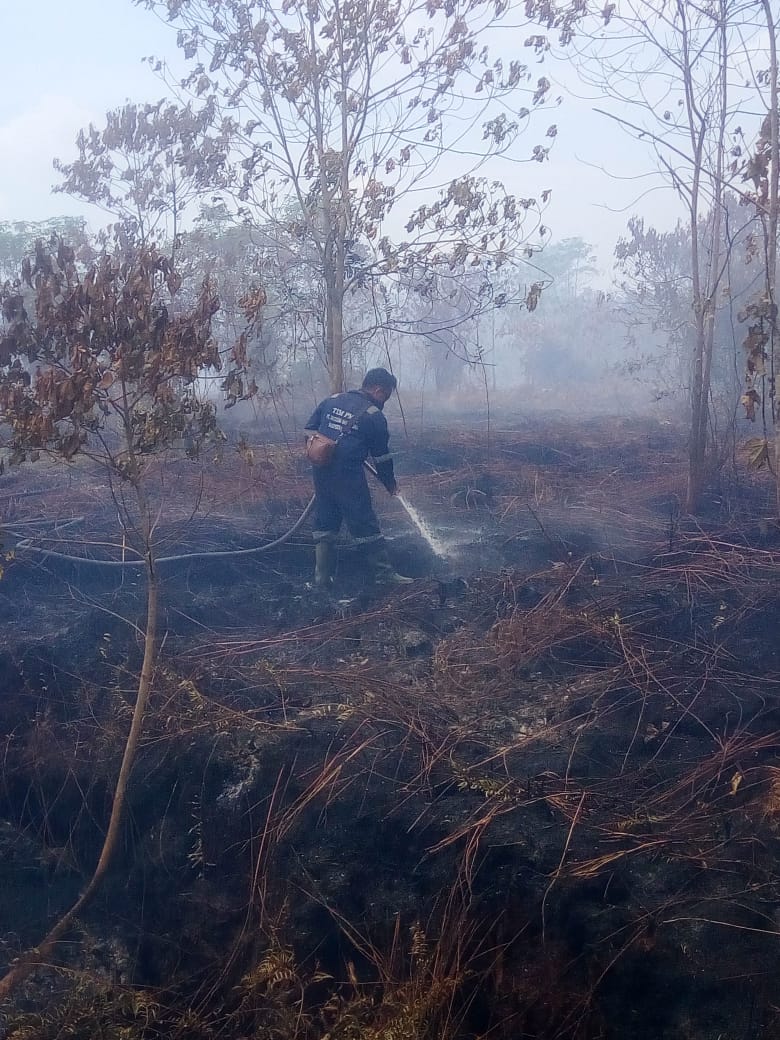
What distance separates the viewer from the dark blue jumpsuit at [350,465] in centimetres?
627

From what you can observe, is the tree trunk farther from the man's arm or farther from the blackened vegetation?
the man's arm

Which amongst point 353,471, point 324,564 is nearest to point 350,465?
point 353,471

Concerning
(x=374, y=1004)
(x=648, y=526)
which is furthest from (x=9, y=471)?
(x=374, y=1004)

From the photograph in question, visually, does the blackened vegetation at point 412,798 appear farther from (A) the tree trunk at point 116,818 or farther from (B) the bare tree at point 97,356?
(B) the bare tree at point 97,356

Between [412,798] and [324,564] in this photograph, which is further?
[324,564]

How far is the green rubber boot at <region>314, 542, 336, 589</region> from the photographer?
669cm

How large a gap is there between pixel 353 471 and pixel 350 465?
0.24 feet

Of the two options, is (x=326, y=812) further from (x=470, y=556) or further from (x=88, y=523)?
(x=88, y=523)

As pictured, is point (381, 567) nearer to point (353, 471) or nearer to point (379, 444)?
point (353, 471)

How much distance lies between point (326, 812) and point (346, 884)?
16.1 inches

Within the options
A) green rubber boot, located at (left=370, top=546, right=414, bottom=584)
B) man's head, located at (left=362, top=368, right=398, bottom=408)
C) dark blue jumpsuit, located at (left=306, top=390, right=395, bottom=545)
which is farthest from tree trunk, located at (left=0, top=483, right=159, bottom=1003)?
green rubber boot, located at (left=370, top=546, right=414, bottom=584)

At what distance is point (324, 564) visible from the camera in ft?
22.1

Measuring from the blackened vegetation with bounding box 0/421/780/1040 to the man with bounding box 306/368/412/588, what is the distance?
0.31 metres

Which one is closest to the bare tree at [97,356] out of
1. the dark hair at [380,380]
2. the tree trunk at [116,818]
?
the tree trunk at [116,818]
